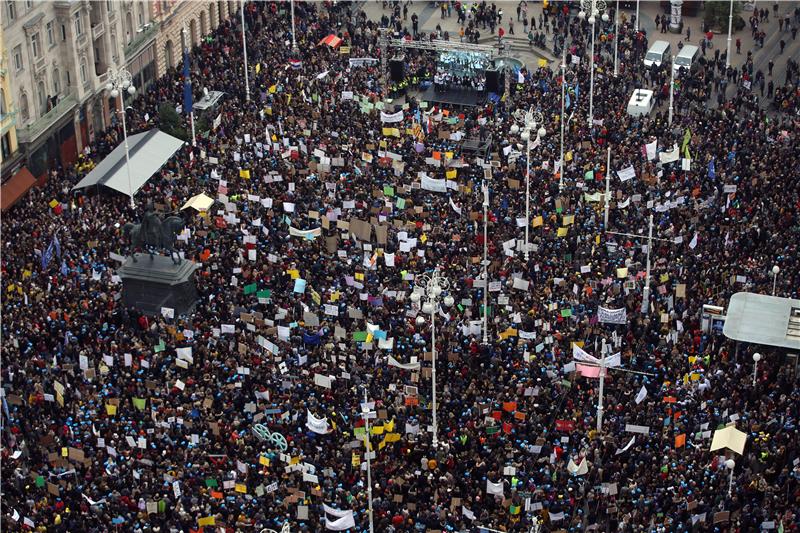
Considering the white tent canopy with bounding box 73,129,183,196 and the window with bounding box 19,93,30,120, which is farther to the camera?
the window with bounding box 19,93,30,120

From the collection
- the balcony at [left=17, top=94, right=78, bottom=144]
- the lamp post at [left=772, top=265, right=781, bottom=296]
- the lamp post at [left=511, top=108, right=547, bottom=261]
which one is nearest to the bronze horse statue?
the lamp post at [left=511, top=108, right=547, bottom=261]

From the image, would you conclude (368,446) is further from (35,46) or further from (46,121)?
(35,46)

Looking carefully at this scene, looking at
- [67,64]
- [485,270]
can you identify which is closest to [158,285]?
[485,270]

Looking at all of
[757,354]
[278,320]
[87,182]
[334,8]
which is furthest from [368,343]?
[334,8]

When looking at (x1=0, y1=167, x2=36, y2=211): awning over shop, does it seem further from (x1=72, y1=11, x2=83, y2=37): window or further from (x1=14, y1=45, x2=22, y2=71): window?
(x1=72, y1=11, x2=83, y2=37): window

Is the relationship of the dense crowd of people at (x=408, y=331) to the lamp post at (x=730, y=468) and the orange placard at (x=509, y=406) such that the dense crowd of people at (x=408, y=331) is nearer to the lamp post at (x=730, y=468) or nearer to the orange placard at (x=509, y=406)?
the lamp post at (x=730, y=468)

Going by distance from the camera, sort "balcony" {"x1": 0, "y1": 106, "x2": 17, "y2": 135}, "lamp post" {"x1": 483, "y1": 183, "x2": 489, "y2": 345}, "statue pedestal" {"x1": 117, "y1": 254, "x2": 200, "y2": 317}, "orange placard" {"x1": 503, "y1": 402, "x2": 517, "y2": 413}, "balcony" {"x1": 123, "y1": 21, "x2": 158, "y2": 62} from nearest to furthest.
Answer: "orange placard" {"x1": 503, "y1": 402, "x2": 517, "y2": 413}
"lamp post" {"x1": 483, "y1": 183, "x2": 489, "y2": 345}
"statue pedestal" {"x1": 117, "y1": 254, "x2": 200, "y2": 317}
"balcony" {"x1": 0, "y1": 106, "x2": 17, "y2": 135}
"balcony" {"x1": 123, "y1": 21, "x2": 158, "y2": 62}

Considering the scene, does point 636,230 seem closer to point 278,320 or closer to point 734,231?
point 734,231
